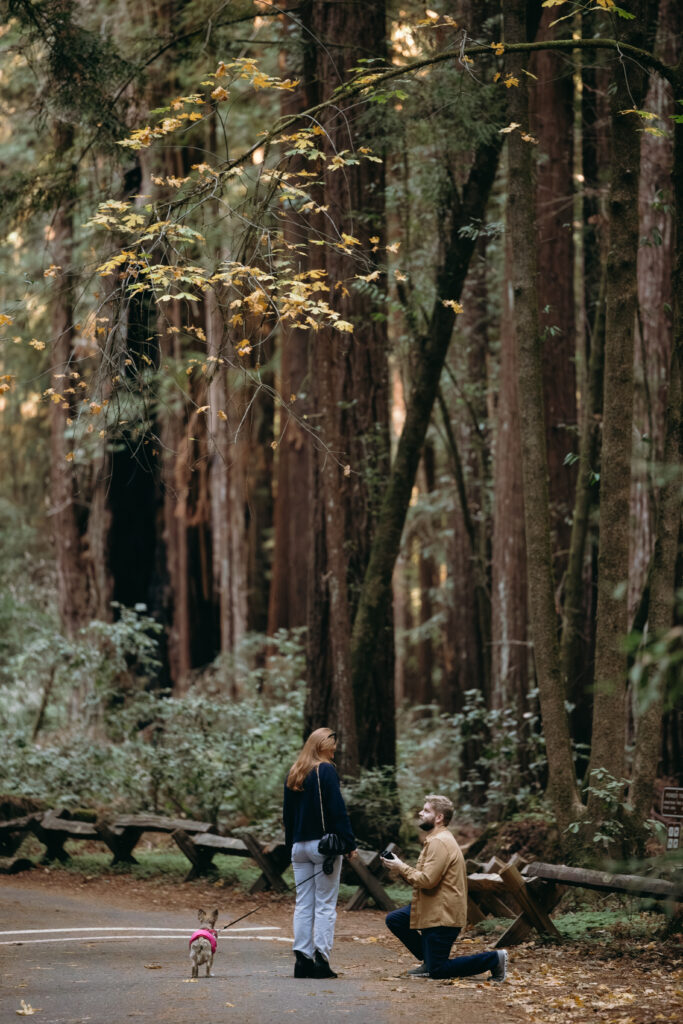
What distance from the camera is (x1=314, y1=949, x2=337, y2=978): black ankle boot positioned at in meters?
7.98

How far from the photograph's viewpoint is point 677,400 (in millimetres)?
9898

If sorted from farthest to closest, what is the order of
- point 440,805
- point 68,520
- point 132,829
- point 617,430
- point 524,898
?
point 68,520
point 132,829
point 617,430
point 524,898
point 440,805

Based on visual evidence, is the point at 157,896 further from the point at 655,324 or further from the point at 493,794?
the point at 655,324

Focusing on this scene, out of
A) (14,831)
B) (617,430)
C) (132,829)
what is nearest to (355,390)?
(617,430)

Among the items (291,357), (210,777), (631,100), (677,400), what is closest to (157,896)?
(210,777)

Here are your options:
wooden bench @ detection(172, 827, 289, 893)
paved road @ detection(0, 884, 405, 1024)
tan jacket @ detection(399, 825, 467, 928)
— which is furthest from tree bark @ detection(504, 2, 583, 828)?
tan jacket @ detection(399, 825, 467, 928)

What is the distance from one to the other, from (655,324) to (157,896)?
373 inches

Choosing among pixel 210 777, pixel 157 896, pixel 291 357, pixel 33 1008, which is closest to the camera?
pixel 33 1008

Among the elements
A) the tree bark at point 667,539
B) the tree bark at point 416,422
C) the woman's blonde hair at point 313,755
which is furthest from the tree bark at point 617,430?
the woman's blonde hair at point 313,755

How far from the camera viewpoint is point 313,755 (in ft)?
26.9

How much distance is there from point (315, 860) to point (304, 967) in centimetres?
73

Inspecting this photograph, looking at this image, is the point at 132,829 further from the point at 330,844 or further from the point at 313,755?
the point at 330,844

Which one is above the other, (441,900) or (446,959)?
(441,900)

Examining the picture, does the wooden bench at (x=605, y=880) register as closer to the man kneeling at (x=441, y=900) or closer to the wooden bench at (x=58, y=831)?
the man kneeling at (x=441, y=900)
